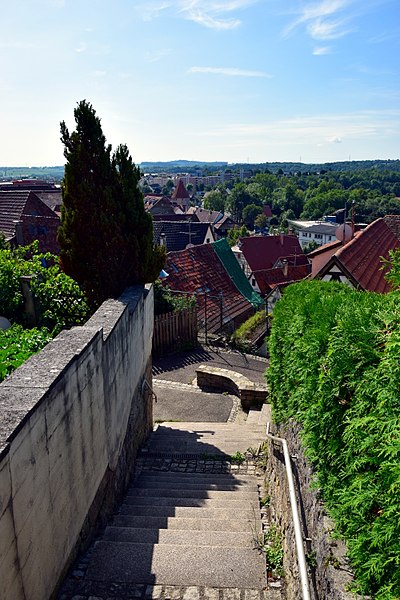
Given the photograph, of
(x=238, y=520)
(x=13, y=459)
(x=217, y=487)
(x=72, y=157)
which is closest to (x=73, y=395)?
(x=13, y=459)

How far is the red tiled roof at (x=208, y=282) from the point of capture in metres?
19.7

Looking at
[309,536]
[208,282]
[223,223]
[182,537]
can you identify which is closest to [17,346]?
[182,537]

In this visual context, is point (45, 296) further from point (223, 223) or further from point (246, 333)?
point (223, 223)

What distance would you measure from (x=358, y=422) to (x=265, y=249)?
4381 centimetres

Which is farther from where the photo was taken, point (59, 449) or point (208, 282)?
point (208, 282)

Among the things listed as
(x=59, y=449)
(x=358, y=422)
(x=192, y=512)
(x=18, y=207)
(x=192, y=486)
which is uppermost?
(x=18, y=207)

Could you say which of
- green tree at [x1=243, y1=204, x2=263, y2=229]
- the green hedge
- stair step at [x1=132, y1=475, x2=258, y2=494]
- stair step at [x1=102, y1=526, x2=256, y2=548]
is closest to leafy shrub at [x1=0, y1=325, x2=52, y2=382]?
stair step at [x1=102, y1=526, x2=256, y2=548]

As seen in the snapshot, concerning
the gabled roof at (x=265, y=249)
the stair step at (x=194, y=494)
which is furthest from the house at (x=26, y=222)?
the gabled roof at (x=265, y=249)

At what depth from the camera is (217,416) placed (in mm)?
11391

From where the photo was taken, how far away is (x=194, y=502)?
259 inches

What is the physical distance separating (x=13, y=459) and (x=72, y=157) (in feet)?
21.5

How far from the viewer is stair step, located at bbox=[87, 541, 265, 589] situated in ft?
14.4

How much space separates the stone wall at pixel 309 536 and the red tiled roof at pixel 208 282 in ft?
→ 41.5

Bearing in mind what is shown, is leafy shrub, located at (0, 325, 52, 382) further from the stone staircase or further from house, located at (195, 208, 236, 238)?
house, located at (195, 208, 236, 238)
